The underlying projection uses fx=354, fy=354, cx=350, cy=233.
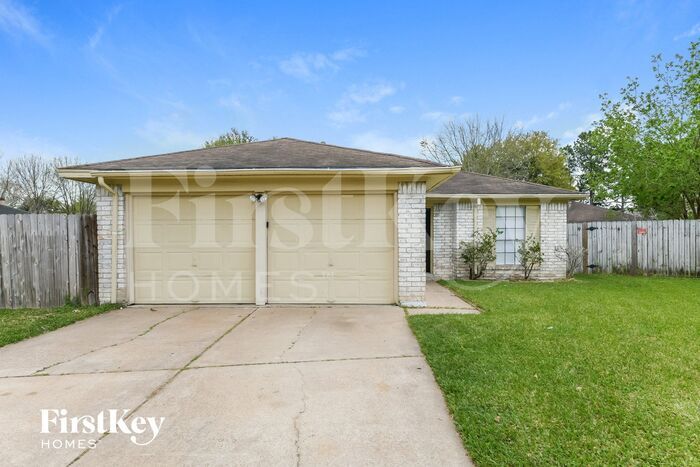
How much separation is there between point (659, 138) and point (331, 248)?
15946 mm

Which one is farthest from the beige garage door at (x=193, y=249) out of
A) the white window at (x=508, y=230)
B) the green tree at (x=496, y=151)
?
the green tree at (x=496, y=151)

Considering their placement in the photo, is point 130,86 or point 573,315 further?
point 130,86

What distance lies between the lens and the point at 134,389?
3193 millimetres

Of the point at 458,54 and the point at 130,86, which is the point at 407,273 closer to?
the point at 458,54

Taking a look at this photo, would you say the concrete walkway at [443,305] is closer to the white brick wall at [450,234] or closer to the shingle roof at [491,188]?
the white brick wall at [450,234]

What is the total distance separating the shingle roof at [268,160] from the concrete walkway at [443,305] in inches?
100

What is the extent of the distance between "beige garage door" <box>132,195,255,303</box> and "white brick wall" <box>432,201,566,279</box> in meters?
5.95

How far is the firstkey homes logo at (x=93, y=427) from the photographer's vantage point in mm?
2404

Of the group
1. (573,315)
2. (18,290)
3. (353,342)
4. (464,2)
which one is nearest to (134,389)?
(353,342)

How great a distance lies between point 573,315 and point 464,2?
939 centimetres

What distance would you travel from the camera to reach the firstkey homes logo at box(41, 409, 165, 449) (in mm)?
2404

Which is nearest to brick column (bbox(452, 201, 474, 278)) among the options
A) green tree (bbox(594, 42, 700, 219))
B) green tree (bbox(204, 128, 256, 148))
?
green tree (bbox(594, 42, 700, 219))

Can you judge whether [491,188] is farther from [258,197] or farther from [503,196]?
[258,197]

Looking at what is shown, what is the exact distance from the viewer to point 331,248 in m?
6.79
